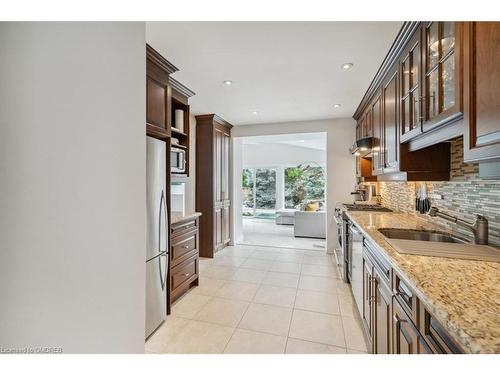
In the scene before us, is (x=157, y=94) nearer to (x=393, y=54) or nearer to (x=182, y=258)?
(x=182, y=258)

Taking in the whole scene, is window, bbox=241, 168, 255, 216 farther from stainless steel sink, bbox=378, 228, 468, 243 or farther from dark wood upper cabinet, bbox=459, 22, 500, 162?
dark wood upper cabinet, bbox=459, 22, 500, 162

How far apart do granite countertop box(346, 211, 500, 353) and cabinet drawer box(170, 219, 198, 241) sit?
2.00m

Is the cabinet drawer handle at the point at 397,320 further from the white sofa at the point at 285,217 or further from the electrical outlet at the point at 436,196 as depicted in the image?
the white sofa at the point at 285,217

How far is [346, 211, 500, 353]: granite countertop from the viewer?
663mm

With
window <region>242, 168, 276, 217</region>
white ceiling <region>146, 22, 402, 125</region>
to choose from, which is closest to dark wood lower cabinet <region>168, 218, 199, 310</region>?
white ceiling <region>146, 22, 402, 125</region>

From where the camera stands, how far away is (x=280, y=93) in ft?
10.7

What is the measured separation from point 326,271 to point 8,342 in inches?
139

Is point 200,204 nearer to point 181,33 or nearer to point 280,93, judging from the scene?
point 280,93

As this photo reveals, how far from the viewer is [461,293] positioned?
2.86ft

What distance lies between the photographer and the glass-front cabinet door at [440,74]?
1261mm

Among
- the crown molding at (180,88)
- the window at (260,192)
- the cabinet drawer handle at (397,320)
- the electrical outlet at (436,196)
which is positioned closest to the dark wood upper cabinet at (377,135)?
the electrical outlet at (436,196)

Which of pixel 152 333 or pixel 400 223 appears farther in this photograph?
pixel 400 223

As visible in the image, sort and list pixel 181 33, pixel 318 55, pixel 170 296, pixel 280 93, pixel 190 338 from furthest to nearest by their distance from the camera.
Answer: pixel 280 93 < pixel 170 296 < pixel 318 55 < pixel 190 338 < pixel 181 33

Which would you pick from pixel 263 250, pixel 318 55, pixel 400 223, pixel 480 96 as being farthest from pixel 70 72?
pixel 263 250
